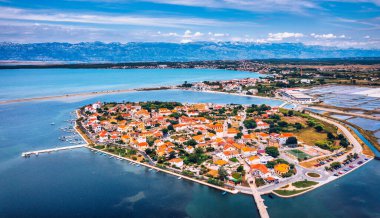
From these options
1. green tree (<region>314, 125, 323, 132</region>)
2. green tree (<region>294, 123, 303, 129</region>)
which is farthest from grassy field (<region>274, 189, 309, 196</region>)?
green tree (<region>294, 123, 303, 129</region>)

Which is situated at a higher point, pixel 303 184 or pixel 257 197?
pixel 303 184

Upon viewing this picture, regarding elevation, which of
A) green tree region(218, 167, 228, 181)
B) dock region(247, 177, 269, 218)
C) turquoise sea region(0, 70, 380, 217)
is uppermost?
green tree region(218, 167, 228, 181)

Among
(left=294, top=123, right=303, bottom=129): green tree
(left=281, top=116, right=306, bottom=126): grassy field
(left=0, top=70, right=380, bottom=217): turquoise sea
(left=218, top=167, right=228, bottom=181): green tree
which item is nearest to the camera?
(left=0, top=70, right=380, bottom=217): turquoise sea

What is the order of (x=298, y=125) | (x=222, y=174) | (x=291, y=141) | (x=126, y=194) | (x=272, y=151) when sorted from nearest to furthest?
(x=126, y=194) < (x=222, y=174) < (x=272, y=151) < (x=291, y=141) < (x=298, y=125)

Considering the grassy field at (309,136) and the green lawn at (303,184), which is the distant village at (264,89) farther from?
the green lawn at (303,184)

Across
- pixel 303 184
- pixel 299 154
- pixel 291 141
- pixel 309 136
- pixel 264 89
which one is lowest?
pixel 303 184

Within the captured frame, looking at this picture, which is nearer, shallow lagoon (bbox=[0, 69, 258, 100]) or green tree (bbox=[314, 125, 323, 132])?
green tree (bbox=[314, 125, 323, 132])

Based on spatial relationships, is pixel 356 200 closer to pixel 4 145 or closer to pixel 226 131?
pixel 226 131

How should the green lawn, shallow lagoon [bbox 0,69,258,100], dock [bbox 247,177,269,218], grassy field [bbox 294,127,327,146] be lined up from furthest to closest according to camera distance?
shallow lagoon [bbox 0,69,258,100]
grassy field [bbox 294,127,327,146]
the green lawn
dock [bbox 247,177,269,218]

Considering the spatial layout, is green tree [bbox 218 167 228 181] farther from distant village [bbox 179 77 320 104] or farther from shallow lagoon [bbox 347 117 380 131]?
distant village [bbox 179 77 320 104]

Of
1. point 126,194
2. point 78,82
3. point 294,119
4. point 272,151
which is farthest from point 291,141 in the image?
point 78,82

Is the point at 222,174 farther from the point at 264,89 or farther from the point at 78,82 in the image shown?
the point at 78,82

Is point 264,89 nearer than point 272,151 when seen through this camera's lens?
No
